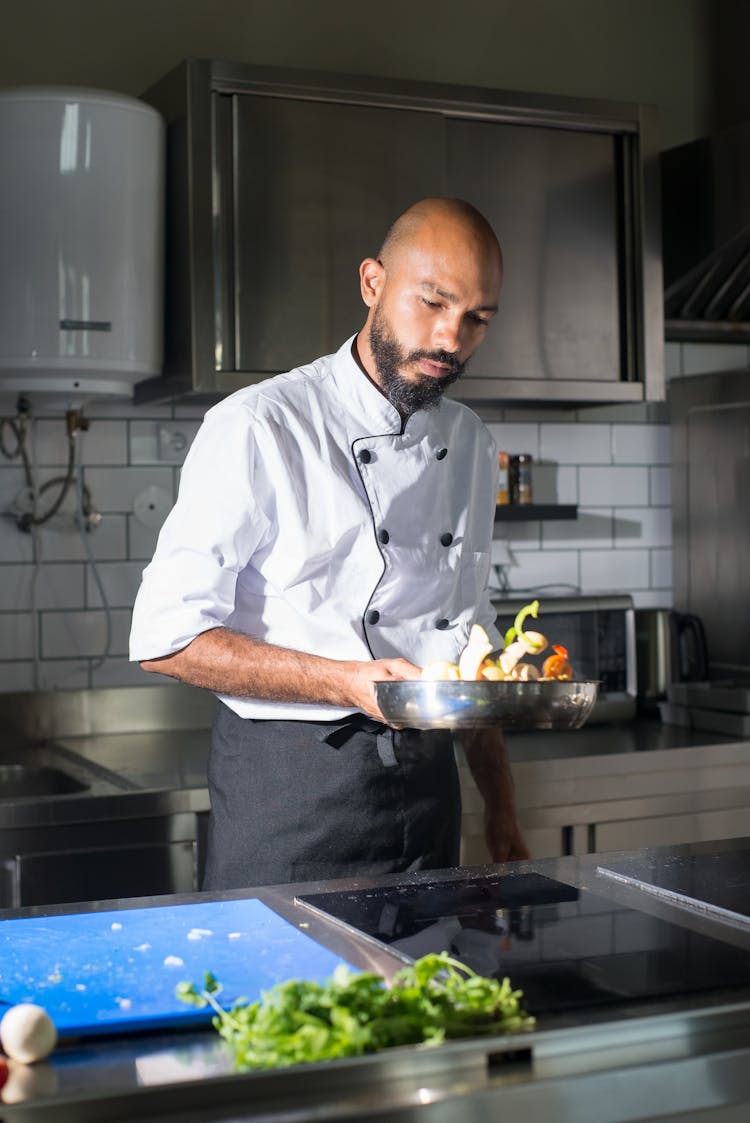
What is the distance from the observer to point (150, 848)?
2639mm

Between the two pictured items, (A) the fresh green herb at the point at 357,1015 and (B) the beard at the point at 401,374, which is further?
(B) the beard at the point at 401,374

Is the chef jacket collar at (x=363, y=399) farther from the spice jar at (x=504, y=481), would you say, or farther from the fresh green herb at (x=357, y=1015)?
the spice jar at (x=504, y=481)

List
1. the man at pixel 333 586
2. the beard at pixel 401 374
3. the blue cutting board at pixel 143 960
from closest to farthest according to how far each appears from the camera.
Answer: the blue cutting board at pixel 143 960, the man at pixel 333 586, the beard at pixel 401 374

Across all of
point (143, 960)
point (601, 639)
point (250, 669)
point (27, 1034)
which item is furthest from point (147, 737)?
point (27, 1034)

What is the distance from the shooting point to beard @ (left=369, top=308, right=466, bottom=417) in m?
2.08

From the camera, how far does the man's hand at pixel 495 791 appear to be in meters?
2.17

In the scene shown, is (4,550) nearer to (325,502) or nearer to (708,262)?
(325,502)

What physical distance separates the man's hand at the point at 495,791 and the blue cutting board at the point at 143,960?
2.14 feet

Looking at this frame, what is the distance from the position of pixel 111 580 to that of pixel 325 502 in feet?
4.63

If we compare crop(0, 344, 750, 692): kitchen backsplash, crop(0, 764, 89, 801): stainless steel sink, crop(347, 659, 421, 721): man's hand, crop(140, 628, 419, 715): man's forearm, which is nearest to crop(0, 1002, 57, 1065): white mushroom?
crop(347, 659, 421, 721): man's hand

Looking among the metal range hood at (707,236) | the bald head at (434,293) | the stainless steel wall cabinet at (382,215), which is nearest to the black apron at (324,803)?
the bald head at (434,293)

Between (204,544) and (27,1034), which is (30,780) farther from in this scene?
(27,1034)

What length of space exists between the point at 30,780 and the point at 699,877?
1690 millimetres

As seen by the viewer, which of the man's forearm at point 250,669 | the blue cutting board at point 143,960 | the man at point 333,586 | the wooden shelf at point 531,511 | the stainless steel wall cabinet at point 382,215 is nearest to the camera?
the blue cutting board at point 143,960
